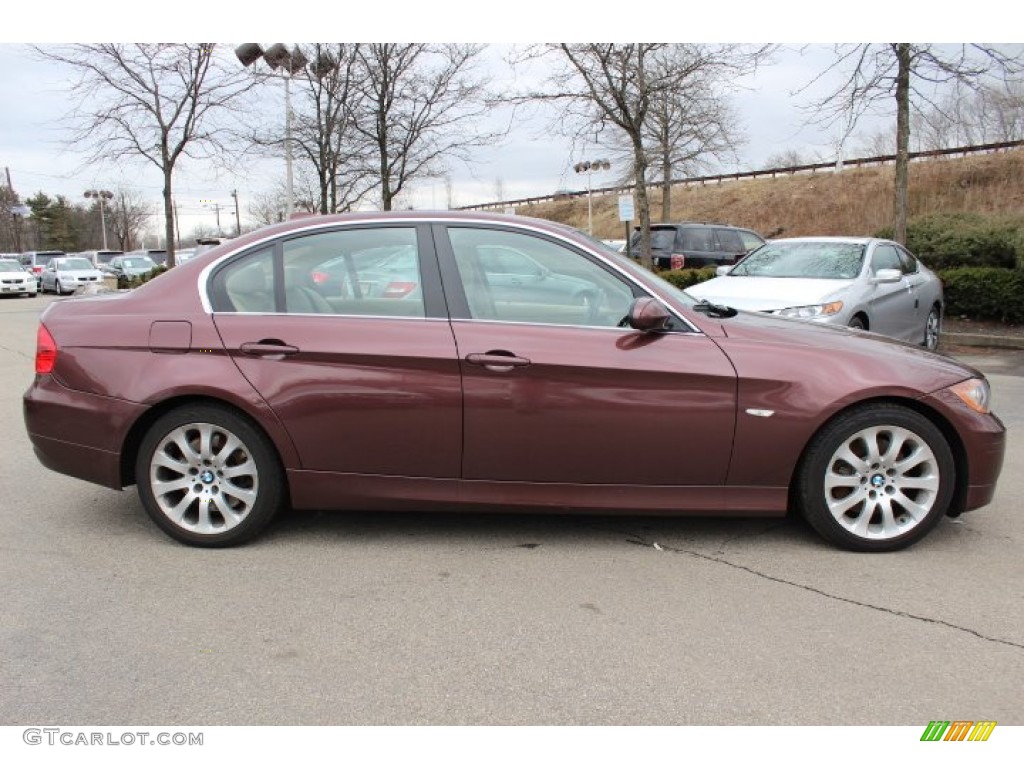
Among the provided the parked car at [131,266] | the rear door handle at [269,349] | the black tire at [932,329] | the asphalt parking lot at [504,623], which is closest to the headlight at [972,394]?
the asphalt parking lot at [504,623]

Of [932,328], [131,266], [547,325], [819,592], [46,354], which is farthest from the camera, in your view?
[131,266]

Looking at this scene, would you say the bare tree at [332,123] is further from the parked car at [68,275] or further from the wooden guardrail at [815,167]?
the parked car at [68,275]


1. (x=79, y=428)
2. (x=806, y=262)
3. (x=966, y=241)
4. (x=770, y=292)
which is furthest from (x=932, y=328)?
(x=79, y=428)

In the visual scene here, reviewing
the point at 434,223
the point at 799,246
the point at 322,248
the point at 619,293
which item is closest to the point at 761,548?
the point at 619,293

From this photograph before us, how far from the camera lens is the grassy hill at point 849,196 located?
123ft

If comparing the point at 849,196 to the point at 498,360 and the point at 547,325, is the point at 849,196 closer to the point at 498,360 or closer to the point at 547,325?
the point at 547,325

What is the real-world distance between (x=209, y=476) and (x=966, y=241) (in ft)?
47.9

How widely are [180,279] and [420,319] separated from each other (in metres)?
1.26

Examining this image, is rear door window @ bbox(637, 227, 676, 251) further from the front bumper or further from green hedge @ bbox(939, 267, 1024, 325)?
the front bumper

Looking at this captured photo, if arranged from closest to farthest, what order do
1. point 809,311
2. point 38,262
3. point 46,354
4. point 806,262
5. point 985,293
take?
point 46,354 → point 809,311 → point 806,262 → point 985,293 → point 38,262

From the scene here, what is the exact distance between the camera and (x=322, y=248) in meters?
4.03

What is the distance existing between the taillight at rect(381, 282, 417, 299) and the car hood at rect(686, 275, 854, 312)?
4.32 meters

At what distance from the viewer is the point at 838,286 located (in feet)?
27.1
